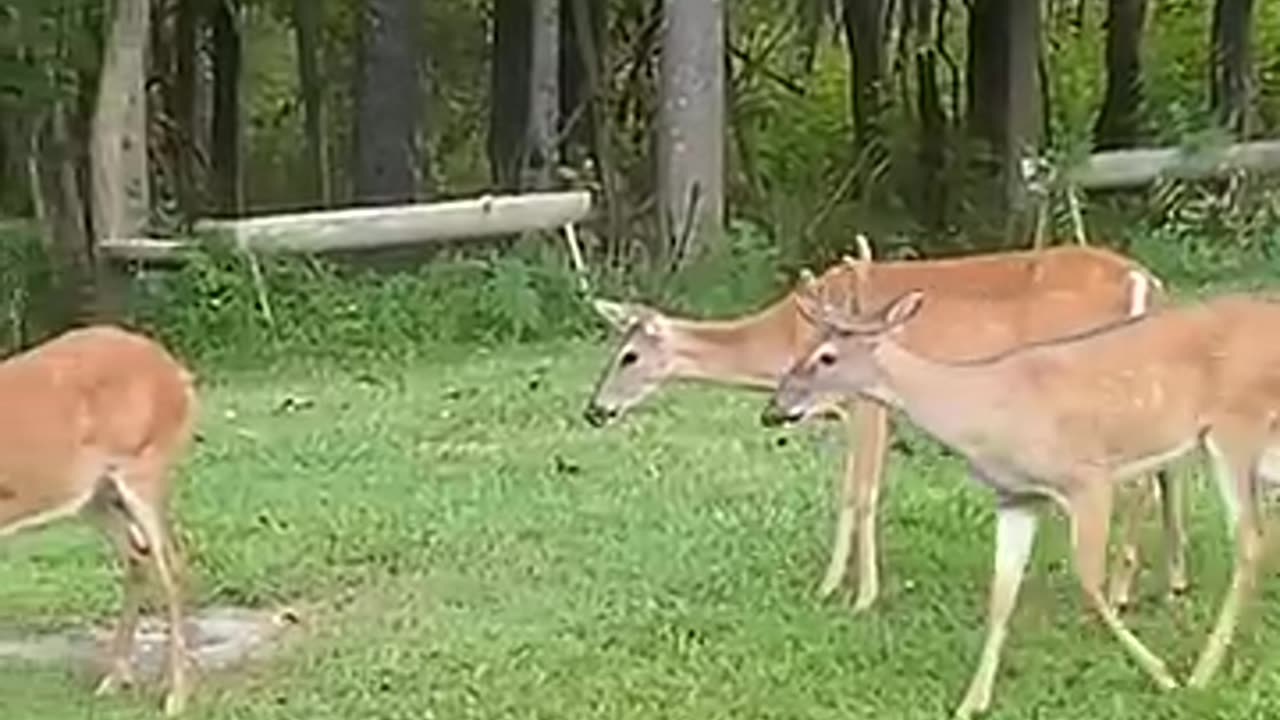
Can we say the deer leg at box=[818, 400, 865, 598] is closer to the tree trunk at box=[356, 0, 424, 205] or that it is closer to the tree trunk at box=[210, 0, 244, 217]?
the tree trunk at box=[356, 0, 424, 205]

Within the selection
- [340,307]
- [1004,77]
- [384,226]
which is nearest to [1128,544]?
[340,307]

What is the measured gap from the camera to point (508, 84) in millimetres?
19156

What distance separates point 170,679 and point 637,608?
1.22m

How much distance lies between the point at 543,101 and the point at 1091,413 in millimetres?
10537

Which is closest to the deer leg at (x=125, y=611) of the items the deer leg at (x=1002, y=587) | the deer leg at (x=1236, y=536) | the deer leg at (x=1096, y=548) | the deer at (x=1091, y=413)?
the deer at (x=1091, y=413)

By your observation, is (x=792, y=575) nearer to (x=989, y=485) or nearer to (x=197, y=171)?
(x=989, y=485)

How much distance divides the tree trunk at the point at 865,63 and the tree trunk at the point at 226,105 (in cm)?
401

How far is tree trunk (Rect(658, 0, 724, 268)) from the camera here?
582 inches

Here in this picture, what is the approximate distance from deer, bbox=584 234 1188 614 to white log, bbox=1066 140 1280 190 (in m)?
8.40

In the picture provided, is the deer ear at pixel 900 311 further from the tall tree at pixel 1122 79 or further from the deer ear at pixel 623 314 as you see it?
the tall tree at pixel 1122 79

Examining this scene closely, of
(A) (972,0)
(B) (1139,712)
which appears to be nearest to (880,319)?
(B) (1139,712)

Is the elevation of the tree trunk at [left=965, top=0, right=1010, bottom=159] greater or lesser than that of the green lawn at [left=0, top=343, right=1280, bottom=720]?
lesser

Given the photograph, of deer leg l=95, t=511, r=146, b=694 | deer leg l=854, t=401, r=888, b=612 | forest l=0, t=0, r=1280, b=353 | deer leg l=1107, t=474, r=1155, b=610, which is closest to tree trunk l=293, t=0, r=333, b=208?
forest l=0, t=0, r=1280, b=353

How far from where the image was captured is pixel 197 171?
22.1 meters
